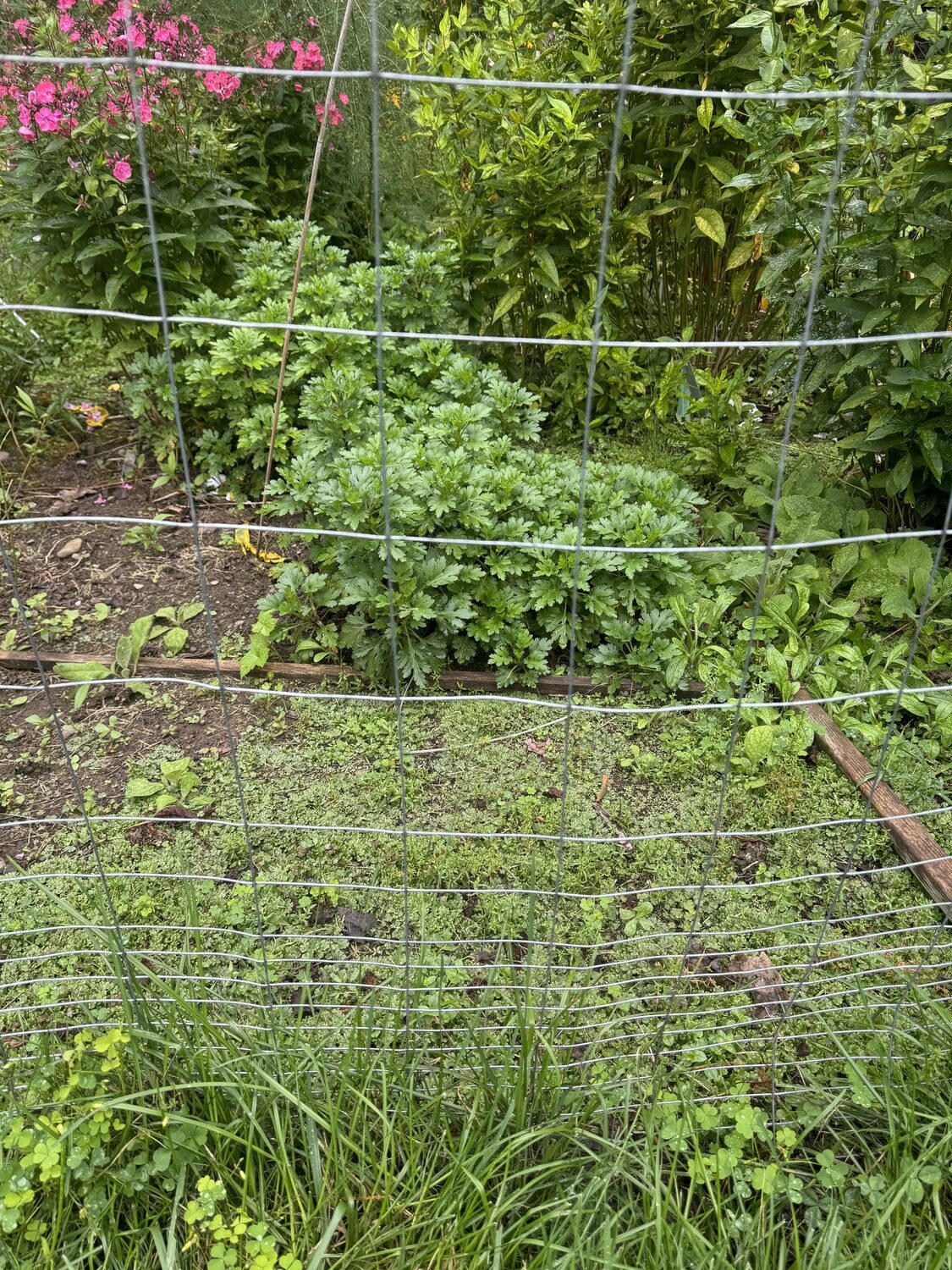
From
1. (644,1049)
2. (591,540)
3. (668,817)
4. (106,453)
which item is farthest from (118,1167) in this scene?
(106,453)

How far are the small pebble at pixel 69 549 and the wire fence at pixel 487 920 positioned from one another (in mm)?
752

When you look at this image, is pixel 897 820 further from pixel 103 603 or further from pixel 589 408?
pixel 103 603

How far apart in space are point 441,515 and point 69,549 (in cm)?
144

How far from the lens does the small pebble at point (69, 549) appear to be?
3.23 metres

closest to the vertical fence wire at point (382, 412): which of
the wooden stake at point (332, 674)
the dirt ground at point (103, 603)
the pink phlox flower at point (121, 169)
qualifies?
the wooden stake at point (332, 674)

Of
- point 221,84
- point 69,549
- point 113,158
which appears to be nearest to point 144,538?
point 69,549

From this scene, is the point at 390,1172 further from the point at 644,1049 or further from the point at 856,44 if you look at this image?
the point at 856,44

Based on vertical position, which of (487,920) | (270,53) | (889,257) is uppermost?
(270,53)

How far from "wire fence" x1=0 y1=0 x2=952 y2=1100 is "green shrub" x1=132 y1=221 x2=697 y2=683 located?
8.4 inches

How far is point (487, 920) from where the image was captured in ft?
7.09

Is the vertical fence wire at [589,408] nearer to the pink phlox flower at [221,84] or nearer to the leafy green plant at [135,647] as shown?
the leafy green plant at [135,647]

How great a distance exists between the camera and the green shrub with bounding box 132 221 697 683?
2596mm

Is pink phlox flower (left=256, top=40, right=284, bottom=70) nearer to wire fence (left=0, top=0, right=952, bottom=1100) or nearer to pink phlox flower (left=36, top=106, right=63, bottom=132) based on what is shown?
pink phlox flower (left=36, top=106, right=63, bottom=132)

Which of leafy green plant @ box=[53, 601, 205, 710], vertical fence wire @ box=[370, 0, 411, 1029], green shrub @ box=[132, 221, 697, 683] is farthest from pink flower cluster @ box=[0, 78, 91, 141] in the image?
vertical fence wire @ box=[370, 0, 411, 1029]
